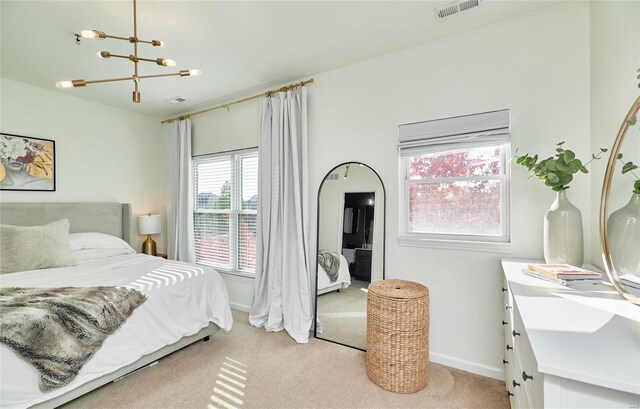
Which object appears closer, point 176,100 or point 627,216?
point 627,216

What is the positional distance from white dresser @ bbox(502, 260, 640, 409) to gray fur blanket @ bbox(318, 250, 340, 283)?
1.79 m

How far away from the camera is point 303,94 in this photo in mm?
3020

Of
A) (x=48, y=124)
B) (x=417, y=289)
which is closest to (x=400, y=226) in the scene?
(x=417, y=289)

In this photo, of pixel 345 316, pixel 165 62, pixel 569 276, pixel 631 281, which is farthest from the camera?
pixel 345 316

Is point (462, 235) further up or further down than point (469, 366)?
further up

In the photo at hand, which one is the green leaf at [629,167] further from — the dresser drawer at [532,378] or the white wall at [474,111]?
the white wall at [474,111]

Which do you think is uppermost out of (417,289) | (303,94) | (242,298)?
(303,94)

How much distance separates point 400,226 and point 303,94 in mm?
1627

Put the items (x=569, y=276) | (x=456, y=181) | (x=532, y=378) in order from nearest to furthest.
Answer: (x=532, y=378), (x=569, y=276), (x=456, y=181)

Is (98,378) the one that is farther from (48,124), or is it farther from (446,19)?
(446,19)

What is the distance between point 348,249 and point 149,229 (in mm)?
2833

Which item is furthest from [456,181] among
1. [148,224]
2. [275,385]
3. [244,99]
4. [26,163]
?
[26,163]

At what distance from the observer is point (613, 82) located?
5.10ft

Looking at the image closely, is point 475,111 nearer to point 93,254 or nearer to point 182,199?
point 182,199
